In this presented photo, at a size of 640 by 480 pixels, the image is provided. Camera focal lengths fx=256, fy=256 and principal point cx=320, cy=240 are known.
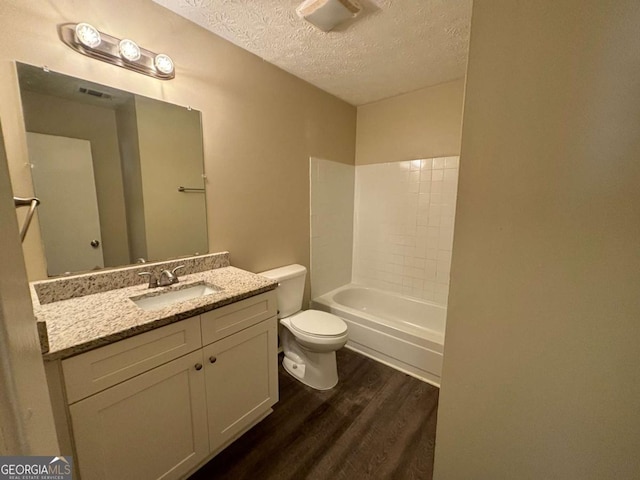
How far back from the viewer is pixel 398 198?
8.41 feet

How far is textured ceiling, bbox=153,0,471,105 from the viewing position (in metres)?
1.34

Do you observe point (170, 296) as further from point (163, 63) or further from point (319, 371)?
point (163, 63)

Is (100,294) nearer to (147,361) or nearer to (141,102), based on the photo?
(147,361)

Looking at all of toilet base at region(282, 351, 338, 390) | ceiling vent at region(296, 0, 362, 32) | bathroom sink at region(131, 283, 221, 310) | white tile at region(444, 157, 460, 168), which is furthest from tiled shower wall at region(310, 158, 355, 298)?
bathroom sink at region(131, 283, 221, 310)

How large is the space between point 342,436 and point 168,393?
0.97 metres

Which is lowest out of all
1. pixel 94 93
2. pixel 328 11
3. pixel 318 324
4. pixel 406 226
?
pixel 318 324

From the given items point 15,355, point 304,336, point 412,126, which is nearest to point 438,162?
point 412,126

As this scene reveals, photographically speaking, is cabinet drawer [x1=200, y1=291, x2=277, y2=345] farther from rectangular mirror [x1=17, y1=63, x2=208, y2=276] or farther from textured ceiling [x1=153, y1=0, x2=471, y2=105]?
textured ceiling [x1=153, y1=0, x2=471, y2=105]

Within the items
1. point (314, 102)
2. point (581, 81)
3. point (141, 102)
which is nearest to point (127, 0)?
point (141, 102)

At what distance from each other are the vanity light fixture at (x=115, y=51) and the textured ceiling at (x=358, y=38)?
297 mm

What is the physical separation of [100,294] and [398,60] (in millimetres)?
2311

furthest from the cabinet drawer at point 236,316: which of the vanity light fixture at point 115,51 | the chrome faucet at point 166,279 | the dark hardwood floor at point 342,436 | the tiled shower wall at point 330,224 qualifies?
the vanity light fixture at point 115,51

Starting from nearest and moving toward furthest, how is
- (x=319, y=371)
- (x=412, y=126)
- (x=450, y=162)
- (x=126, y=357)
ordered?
(x=126, y=357)
(x=319, y=371)
(x=450, y=162)
(x=412, y=126)

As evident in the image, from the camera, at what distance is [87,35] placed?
1.11 metres
